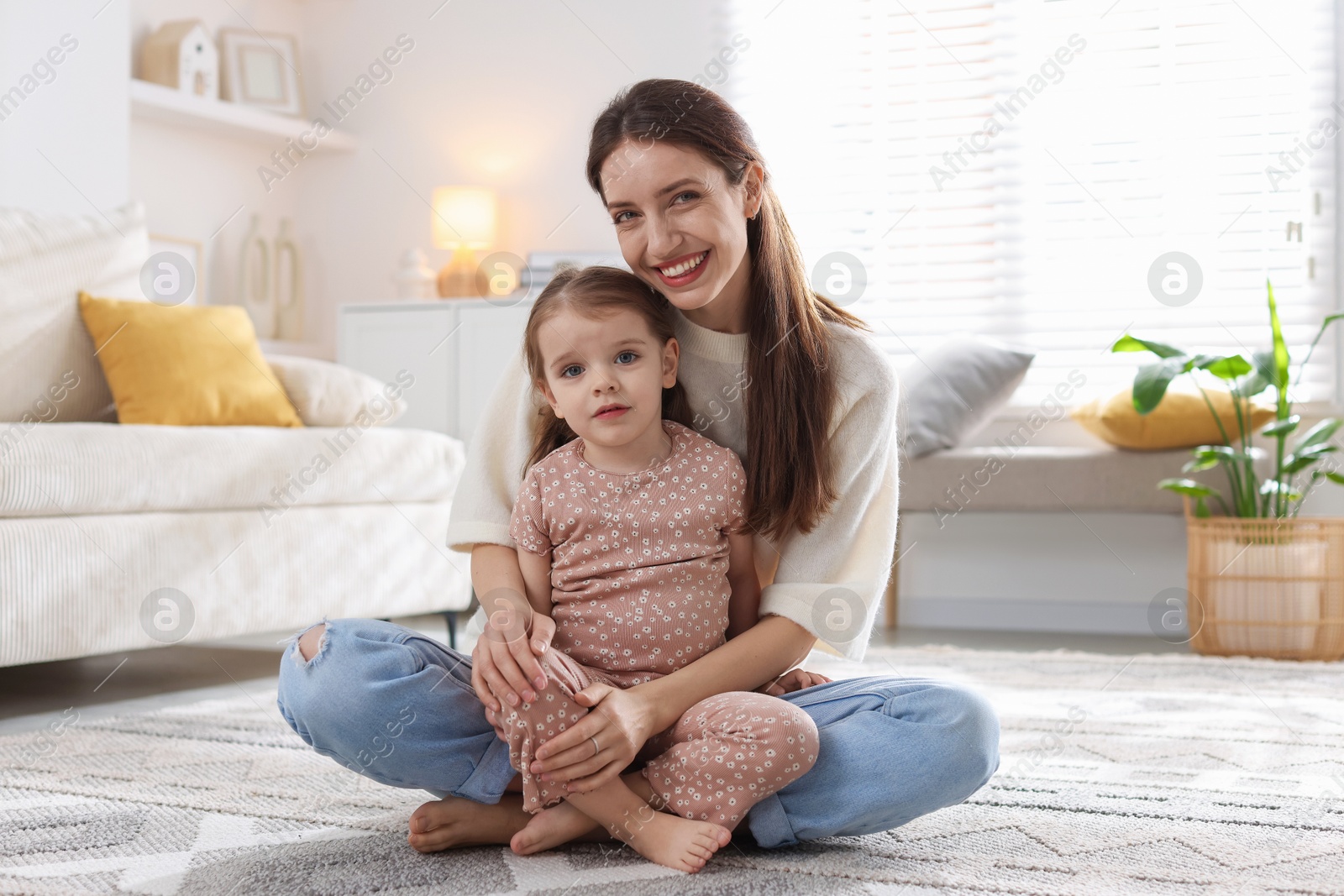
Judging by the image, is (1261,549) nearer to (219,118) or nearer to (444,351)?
(444,351)

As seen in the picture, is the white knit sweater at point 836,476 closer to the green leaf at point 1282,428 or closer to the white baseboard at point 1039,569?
the green leaf at point 1282,428

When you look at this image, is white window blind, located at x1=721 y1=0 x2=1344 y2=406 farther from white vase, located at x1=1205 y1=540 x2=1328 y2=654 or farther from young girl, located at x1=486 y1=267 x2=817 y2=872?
young girl, located at x1=486 y1=267 x2=817 y2=872

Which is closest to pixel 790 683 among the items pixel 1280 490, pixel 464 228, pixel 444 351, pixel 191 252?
pixel 1280 490

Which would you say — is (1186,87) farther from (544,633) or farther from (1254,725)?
Result: (544,633)

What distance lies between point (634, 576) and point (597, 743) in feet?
0.53

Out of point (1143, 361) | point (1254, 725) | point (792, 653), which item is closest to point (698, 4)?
point (1143, 361)

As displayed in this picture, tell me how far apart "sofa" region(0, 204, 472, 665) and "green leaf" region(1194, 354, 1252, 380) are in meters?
1.56

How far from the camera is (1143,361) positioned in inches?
129

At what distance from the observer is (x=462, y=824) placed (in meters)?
1.06

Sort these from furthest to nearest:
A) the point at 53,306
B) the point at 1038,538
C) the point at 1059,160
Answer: the point at 1059,160 → the point at 1038,538 → the point at 53,306

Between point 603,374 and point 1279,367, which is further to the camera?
point 1279,367

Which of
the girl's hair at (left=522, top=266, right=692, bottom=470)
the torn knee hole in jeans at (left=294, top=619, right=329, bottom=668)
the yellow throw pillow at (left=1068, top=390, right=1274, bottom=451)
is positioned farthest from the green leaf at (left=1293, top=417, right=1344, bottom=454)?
the torn knee hole in jeans at (left=294, top=619, right=329, bottom=668)

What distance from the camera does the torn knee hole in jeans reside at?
1.06 metres

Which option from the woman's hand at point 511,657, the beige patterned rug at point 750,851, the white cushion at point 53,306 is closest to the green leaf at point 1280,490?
the beige patterned rug at point 750,851
